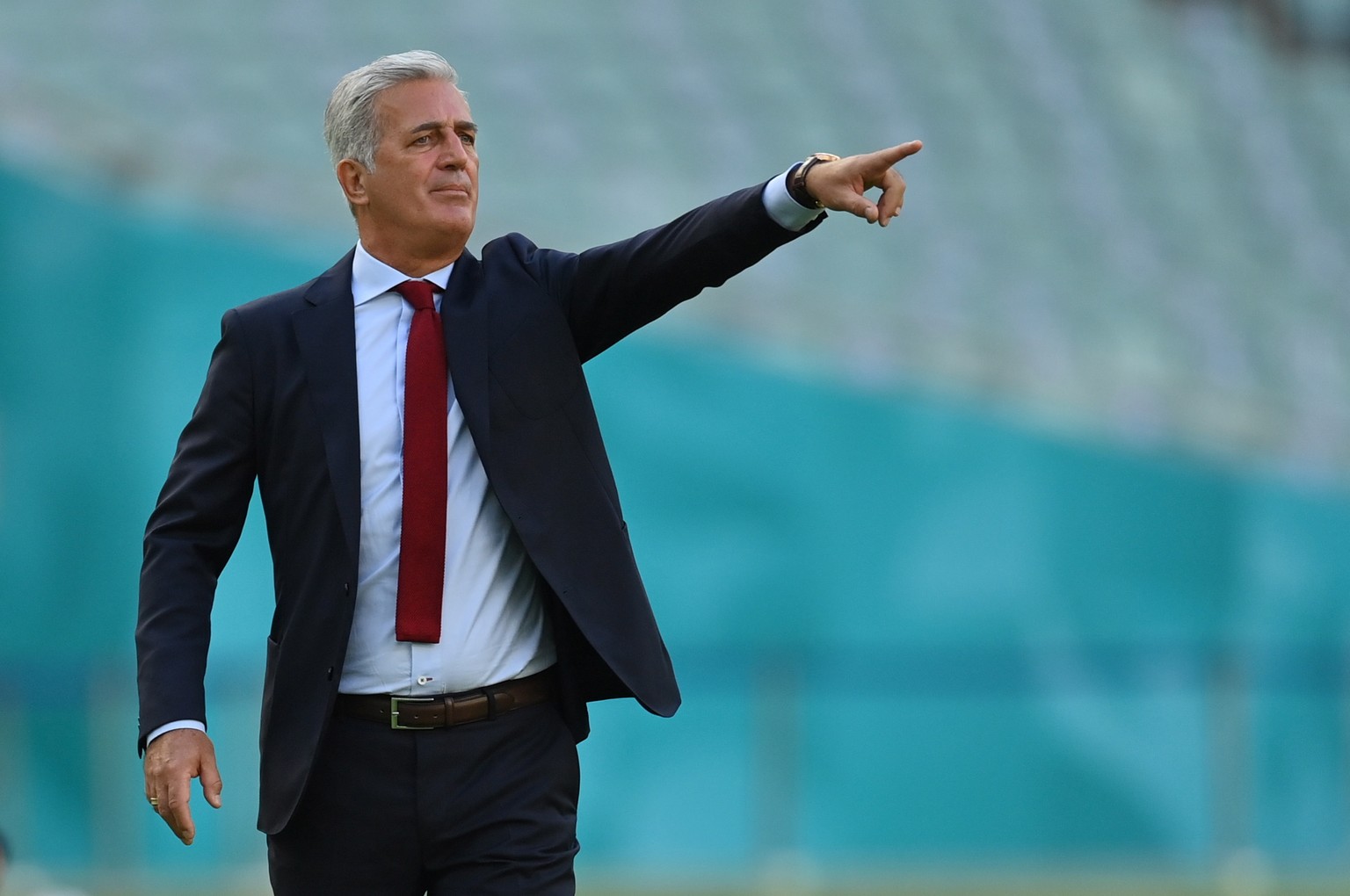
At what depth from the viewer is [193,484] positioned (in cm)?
309

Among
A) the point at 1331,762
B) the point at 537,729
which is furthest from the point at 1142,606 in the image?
the point at 537,729

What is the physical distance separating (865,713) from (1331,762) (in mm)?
2231

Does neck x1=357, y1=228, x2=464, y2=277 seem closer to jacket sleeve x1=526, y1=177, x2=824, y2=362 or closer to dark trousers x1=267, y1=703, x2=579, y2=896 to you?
jacket sleeve x1=526, y1=177, x2=824, y2=362

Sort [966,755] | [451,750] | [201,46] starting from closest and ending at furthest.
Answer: [451,750]
[966,755]
[201,46]

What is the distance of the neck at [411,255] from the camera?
3.15 metres

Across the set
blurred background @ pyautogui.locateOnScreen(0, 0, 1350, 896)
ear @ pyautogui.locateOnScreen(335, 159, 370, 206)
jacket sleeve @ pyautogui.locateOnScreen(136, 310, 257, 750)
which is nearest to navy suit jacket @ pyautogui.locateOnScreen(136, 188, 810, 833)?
jacket sleeve @ pyautogui.locateOnScreen(136, 310, 257, 750)

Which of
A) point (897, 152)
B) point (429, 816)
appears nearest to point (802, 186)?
point (897, 152)

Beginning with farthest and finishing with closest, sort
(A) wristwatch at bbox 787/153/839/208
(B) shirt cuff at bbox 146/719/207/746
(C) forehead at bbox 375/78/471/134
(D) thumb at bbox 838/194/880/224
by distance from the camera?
(C) forehead at bbox 375/78/471/134, (B) shirt cuff at bbox 146/719/207/746, (A) wristwatch at bbox 787/153/839/208, (D) thumb at bbox 838/194/880/224

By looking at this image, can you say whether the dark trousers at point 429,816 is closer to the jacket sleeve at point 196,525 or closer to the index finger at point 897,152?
the jacket sleeve at point 196,525

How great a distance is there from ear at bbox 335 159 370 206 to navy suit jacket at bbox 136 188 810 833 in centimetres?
13

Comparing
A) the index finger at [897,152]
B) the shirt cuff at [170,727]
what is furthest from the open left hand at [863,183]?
the shirt cuff at [170,727]

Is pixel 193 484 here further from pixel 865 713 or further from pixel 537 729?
pixel 865 713

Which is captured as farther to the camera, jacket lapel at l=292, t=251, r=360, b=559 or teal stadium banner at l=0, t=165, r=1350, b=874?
teal stadium banner at l=0, t=165, r=1350, b=874

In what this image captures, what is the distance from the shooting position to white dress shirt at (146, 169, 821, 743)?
3.01m
